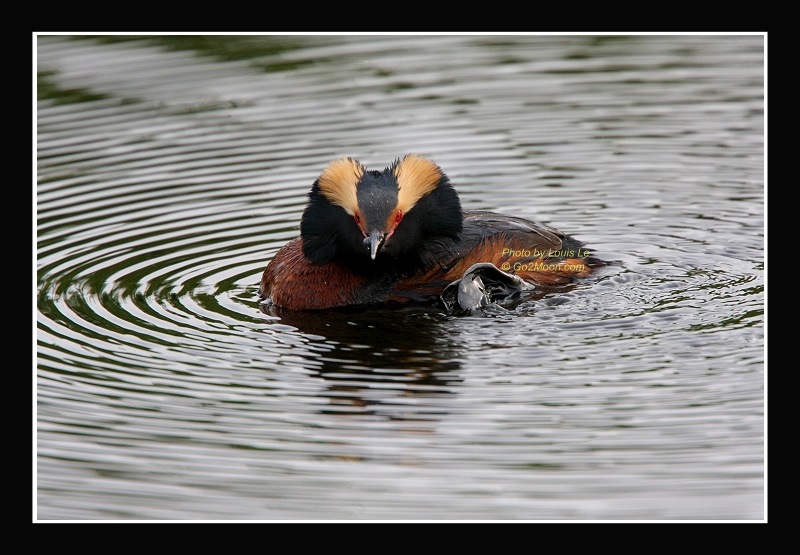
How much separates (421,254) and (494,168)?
4372 mm

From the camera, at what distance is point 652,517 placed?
8.60 m

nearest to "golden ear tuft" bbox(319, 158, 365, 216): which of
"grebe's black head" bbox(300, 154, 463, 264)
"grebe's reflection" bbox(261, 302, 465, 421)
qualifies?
"grebe's black head" bbox(300, 154, 463, 264)

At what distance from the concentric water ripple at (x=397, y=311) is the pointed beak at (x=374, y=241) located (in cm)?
74

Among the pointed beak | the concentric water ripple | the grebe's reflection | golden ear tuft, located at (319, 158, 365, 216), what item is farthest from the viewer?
golden ear tuft, located at (319, 158, 365, 216)

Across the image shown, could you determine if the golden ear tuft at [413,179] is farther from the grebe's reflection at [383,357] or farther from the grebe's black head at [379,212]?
the grebe's reflection at [383,357]

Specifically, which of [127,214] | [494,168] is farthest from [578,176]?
[127,214]

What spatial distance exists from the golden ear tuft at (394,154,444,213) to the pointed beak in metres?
0.40

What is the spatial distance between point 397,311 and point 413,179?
126 centimetres

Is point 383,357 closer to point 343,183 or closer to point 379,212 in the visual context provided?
point 379,212

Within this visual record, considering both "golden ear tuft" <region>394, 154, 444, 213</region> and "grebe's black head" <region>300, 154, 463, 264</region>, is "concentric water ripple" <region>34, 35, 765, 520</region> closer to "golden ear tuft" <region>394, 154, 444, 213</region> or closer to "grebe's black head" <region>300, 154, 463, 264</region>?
"grebe's black head" <region>300, 154, 463, 264</region>

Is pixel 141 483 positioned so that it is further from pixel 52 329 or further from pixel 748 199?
pixel 748 199

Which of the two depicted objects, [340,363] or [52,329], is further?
[52,329]

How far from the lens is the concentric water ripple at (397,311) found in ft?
30.6

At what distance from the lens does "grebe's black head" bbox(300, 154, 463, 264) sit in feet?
41.5
